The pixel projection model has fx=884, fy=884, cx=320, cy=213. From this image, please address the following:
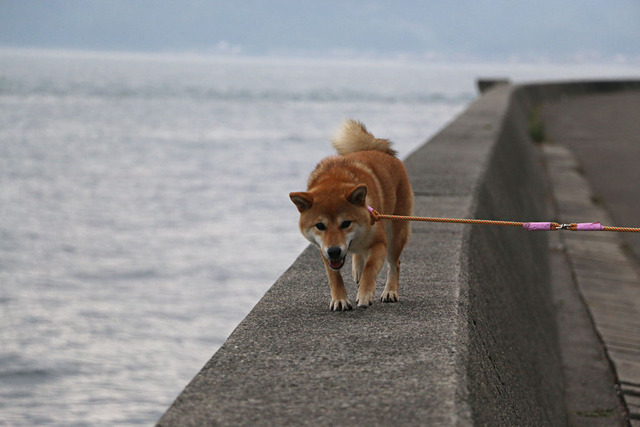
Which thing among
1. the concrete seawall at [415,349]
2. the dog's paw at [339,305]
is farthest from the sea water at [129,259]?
the concrete seawall at [415,349]

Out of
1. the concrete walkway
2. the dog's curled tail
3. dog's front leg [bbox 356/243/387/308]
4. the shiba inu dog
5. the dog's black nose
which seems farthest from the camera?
the concrete walkway

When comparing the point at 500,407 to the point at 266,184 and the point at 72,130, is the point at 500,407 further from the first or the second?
the point at 72,130

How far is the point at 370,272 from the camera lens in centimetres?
393

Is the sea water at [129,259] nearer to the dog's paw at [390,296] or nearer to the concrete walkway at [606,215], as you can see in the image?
the dog's paw at [390,296]

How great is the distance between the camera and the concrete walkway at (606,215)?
280 inches

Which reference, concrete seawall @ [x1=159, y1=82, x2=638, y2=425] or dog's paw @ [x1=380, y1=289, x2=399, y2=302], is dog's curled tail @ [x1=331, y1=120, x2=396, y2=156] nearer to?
concrete seawall @ [x1=159, y1=82, x2=638, y2=425]

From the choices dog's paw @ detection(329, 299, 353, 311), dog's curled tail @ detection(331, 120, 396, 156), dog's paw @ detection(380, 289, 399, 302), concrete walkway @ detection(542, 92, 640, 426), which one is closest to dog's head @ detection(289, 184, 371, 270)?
dog's paw @ detection(329, 299, 353, 311)

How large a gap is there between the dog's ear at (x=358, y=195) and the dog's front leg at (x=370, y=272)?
28 centimetres

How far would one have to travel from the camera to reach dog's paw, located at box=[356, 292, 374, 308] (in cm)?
398

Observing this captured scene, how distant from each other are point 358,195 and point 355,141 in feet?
3.53

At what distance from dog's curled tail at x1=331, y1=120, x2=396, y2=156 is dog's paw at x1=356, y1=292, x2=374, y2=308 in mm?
999

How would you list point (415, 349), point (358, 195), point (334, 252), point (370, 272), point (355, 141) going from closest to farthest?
point (415, 349), point (334, 252), point (358, 195), point (370, 272), point (355, 141)

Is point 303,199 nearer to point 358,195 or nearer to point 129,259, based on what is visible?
point 358,195

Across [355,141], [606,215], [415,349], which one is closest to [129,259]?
[606,215]
